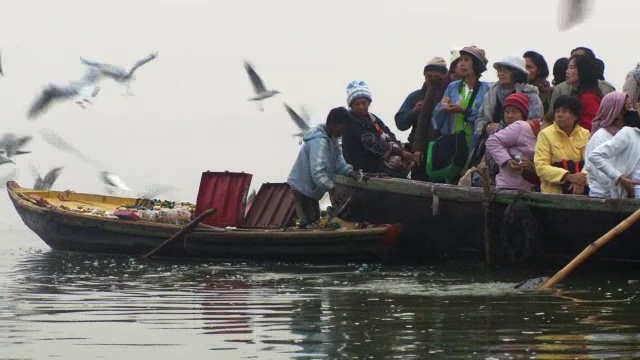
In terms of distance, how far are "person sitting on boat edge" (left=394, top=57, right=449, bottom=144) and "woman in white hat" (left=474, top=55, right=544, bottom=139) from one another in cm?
105

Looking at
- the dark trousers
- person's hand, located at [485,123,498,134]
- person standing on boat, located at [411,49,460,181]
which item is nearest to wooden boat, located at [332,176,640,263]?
the dark trousers

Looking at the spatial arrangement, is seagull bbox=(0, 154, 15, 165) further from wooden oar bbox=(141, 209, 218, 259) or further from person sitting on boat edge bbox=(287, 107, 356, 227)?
person sitting on boat edge bbox=(287, 107, 356, 227)

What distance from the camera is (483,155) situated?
1359cm

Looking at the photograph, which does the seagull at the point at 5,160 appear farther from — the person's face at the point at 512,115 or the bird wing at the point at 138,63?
the person's face at the point at 512,115

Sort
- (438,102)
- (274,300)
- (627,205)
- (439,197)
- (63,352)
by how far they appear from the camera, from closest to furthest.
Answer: (63,352), (274,300), (627,205), (439,197), (438,102)

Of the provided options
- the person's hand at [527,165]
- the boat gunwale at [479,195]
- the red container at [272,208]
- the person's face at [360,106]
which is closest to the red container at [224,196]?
the red container at [272,208]

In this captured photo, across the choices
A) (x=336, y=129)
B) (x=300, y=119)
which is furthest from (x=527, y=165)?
(x=300, y=119)

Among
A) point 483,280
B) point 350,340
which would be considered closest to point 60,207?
point 483,280

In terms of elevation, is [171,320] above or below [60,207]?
below

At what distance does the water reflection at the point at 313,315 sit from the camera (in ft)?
25.0

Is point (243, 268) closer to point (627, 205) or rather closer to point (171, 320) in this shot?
point (627, 205)

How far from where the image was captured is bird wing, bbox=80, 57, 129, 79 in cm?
1989

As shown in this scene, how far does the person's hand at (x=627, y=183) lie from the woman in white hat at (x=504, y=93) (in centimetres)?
137

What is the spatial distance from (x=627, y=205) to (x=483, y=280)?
1.19 metres
